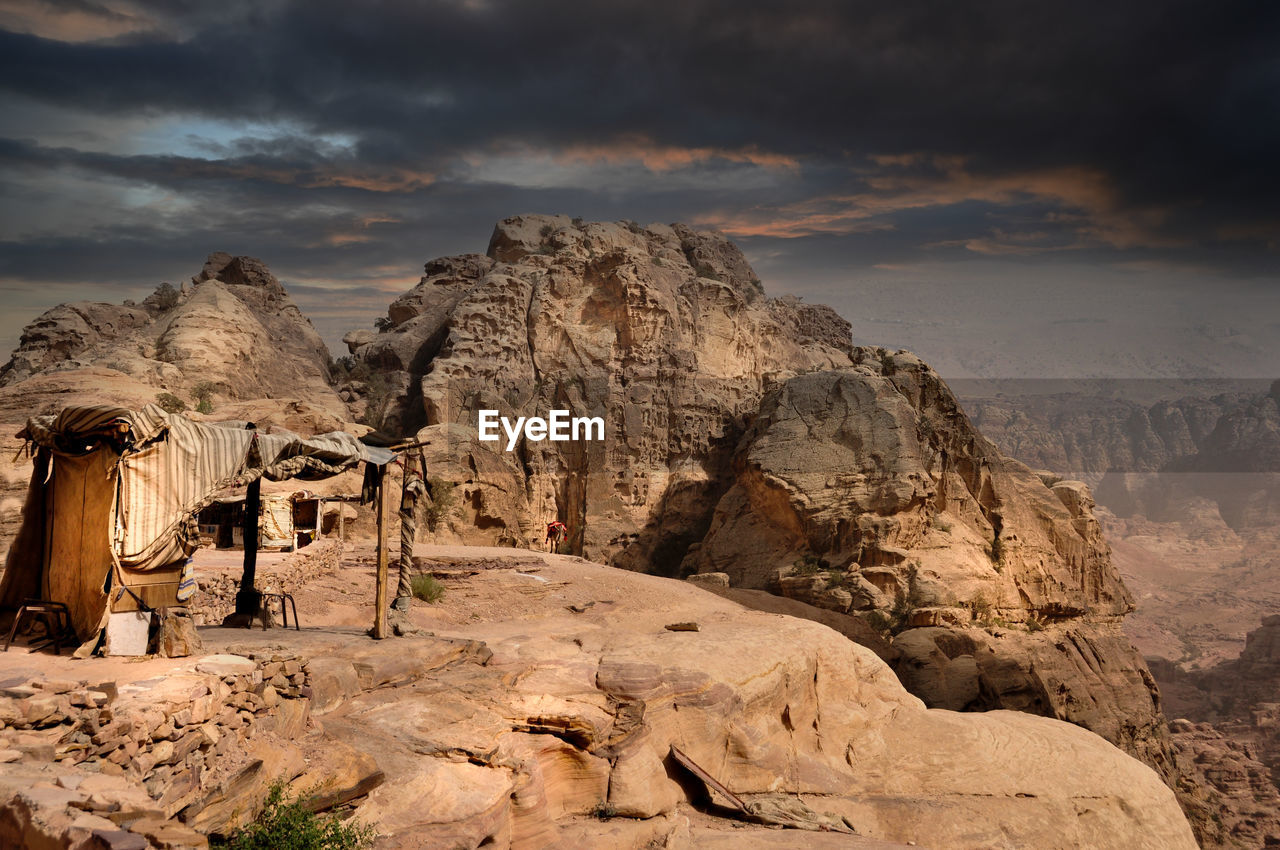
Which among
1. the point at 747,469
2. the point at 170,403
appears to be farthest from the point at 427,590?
the point at 747,469

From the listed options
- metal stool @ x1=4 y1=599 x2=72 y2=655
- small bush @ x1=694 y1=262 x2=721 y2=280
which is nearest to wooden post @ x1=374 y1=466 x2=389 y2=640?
metal stool @ x1=4 y1=599 x2=72 y2=655

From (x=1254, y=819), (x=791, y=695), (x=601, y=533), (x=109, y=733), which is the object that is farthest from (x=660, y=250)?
(x=109, y=733)

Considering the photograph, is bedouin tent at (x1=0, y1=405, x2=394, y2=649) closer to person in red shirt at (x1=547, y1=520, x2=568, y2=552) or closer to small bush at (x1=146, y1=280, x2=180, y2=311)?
person in red shirt at (x1=547, y1=520, x2=568, y2=552)

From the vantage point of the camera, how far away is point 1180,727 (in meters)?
52.1

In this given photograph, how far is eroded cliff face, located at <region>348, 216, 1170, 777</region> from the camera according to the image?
30.0 metres

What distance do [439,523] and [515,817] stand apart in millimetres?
24726

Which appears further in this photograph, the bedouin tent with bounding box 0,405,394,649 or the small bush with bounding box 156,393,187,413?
the small bush with bounding box 156,393,187,413

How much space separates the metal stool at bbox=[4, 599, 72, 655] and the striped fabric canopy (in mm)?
913

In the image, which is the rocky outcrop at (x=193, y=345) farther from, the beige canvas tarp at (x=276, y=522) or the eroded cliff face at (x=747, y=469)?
the beige canvas tarp at (x=276, y=522)

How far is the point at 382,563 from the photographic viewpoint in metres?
13.9

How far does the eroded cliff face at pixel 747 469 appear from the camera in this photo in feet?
98.6

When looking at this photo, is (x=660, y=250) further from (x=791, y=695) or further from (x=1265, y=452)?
(x=1265, y=452)

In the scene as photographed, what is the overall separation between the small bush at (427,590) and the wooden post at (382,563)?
17.3 feet

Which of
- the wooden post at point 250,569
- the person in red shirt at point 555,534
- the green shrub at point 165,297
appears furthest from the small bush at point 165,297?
the wooden post at point 250,569
